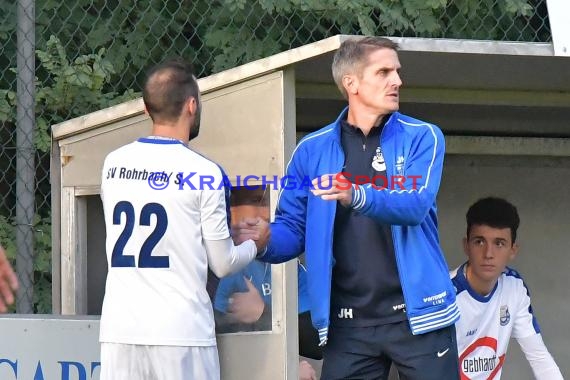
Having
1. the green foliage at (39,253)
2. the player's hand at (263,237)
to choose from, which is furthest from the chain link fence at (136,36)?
the player's hand at (263,237)

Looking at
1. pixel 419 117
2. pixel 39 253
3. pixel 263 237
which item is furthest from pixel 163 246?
pixel 419 117

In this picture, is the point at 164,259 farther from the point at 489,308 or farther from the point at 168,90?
the point at 489,308

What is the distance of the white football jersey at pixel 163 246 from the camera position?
4.21m

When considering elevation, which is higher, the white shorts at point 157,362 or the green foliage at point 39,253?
the green foliage at point 39,253

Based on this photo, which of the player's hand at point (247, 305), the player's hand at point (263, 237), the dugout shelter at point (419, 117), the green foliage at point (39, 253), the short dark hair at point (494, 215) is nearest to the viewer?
the player's hand at point (263, 237)

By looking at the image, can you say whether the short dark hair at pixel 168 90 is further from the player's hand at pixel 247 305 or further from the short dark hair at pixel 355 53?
the player's hand at pixel 247 305

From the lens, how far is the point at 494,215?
611cm

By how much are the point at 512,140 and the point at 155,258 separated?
9.75 ft

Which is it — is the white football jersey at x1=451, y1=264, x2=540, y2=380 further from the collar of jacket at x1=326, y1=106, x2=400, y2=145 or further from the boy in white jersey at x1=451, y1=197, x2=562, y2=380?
the collar of jacket at x1=326, y1=106, x2=400, y2=145

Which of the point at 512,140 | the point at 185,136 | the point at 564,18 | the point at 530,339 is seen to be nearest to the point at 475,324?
the point at 530,339

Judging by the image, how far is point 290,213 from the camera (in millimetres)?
4398

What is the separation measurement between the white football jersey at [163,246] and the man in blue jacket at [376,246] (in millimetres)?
271

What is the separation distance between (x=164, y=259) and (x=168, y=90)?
2.11 feet

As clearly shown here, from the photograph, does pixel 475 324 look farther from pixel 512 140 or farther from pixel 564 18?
pixel 564 18
